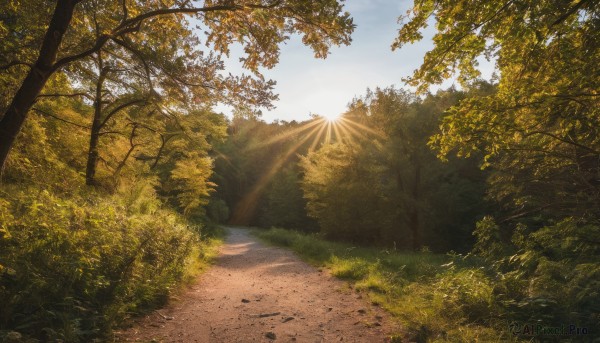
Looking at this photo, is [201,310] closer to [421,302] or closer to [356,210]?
[421,302]

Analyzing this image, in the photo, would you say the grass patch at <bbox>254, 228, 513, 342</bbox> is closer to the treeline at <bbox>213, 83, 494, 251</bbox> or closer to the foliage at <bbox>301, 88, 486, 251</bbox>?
the treeline at <bbox>213, 83, 494, 251</bbox>

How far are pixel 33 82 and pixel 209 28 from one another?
2.89 m

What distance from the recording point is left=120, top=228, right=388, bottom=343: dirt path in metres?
5.19

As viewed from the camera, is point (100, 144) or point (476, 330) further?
point (100, 144)

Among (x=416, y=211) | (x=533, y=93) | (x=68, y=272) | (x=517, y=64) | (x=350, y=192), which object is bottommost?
(x=68, y=272)

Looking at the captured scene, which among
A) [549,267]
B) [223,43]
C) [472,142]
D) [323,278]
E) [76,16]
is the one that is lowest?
[323,278]

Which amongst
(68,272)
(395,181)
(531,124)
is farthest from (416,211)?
(68,272)

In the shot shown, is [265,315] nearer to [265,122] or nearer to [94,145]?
[265,122]

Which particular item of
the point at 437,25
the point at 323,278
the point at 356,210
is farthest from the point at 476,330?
the point at 356,210

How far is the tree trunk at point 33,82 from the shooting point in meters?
4.67

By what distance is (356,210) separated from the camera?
73.1 feet

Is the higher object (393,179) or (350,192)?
(393,179)

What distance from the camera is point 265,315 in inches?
247

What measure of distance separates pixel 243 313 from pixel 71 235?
3.30m
